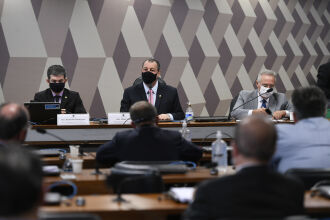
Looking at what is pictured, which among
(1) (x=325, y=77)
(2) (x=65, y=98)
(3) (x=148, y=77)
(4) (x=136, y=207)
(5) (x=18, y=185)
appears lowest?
(5) (x=18, y=185)

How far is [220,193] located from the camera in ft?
6.19

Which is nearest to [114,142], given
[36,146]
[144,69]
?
[36,146]

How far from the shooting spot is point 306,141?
2885 millimetres

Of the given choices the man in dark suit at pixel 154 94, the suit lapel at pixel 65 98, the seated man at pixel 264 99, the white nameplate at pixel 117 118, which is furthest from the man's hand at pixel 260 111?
the suit lapel at pixel 65 98

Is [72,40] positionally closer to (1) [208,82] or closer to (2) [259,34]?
(1) [208,82]

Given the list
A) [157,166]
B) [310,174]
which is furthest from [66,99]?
[310,174]

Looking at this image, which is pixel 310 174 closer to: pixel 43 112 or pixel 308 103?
pixel 308 103

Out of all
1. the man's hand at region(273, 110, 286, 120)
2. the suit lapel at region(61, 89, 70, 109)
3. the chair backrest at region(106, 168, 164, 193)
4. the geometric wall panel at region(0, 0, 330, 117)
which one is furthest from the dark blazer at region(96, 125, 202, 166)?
the geometric wall panel at region(0, 0, 330, 117)

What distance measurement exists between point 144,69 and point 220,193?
3.92 metres

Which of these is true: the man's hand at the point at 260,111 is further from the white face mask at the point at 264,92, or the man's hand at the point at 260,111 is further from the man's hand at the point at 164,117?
the man's hand at the point at 164,117

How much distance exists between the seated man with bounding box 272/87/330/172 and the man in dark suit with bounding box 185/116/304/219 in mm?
917

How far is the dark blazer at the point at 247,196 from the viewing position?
1856 millimetres

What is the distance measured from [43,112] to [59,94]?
2.59 ft

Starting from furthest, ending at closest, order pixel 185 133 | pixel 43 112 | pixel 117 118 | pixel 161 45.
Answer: pixel 161 45 → pixel 117 118 → pixel 43 112 → pixel 185 133
